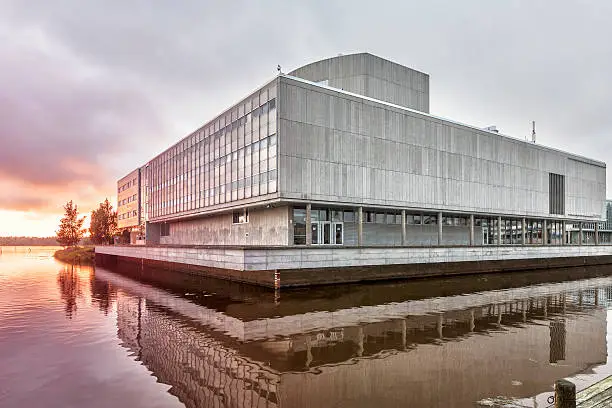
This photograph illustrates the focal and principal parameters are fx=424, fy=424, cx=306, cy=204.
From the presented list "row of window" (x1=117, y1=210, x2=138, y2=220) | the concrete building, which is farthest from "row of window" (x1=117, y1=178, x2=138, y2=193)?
the concrete building

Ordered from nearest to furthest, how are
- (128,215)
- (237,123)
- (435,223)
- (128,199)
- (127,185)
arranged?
1. (237,123)
2. (435,223)
3. (128,215)
4. (128,199)
5. (127,185)

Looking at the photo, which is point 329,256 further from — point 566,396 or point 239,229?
point 566,396

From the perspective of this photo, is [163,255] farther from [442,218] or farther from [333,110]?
[442,218]

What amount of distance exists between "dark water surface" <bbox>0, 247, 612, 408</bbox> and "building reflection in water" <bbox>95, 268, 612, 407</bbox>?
48mm

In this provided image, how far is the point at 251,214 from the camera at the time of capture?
4978cm

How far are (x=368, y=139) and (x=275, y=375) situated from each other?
36860 mm

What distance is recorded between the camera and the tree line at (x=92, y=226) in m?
119

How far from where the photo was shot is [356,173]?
44.7 metres

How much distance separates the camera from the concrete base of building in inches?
1278

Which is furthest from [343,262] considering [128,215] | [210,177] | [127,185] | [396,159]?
[127,185]

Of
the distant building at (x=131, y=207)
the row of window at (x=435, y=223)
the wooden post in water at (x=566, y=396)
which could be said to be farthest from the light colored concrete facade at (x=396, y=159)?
the distant building at (x=131, y=207)

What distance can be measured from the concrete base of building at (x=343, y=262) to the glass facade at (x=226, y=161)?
8776 millimetres

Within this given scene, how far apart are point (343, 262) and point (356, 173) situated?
11.9 m

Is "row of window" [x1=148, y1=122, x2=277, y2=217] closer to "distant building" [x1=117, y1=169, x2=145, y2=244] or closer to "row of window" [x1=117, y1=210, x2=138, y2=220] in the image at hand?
"distant building" [x1=117, y1=169, x2=145, y2=244]
